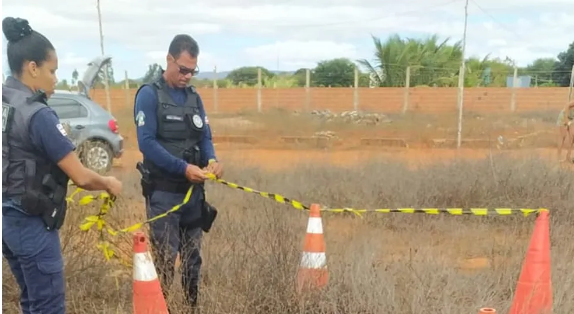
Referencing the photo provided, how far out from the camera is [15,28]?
8.36 feet

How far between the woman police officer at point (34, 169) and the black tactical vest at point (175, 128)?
2.39ft

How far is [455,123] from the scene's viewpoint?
18.3m

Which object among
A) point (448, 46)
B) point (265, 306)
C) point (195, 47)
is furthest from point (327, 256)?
point (448, 46)

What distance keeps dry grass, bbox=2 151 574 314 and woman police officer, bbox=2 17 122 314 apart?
0.84m

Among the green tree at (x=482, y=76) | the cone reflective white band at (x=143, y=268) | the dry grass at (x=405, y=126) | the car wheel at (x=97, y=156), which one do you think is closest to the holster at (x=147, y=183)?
the cone reflective white band at (x=143, y=268)

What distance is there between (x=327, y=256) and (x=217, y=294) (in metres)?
0.92

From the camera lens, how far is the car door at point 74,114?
32.2 feet

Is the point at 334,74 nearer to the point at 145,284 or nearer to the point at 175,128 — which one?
the point at 175,128

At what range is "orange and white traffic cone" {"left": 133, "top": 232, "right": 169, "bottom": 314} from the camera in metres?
2.98

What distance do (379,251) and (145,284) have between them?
1.74 m

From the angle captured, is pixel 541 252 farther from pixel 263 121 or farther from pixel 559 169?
pixel 263 121

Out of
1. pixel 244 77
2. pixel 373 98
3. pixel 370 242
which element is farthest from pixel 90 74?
pixel 244 77

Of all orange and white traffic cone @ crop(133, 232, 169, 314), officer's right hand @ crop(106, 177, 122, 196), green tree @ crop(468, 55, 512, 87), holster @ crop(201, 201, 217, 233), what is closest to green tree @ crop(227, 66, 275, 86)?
green tree @ crop(468, 55, 512, 87)

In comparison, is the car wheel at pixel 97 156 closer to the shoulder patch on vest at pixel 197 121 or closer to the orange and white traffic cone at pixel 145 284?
the shoulder patch on vest at pixel 197 121
